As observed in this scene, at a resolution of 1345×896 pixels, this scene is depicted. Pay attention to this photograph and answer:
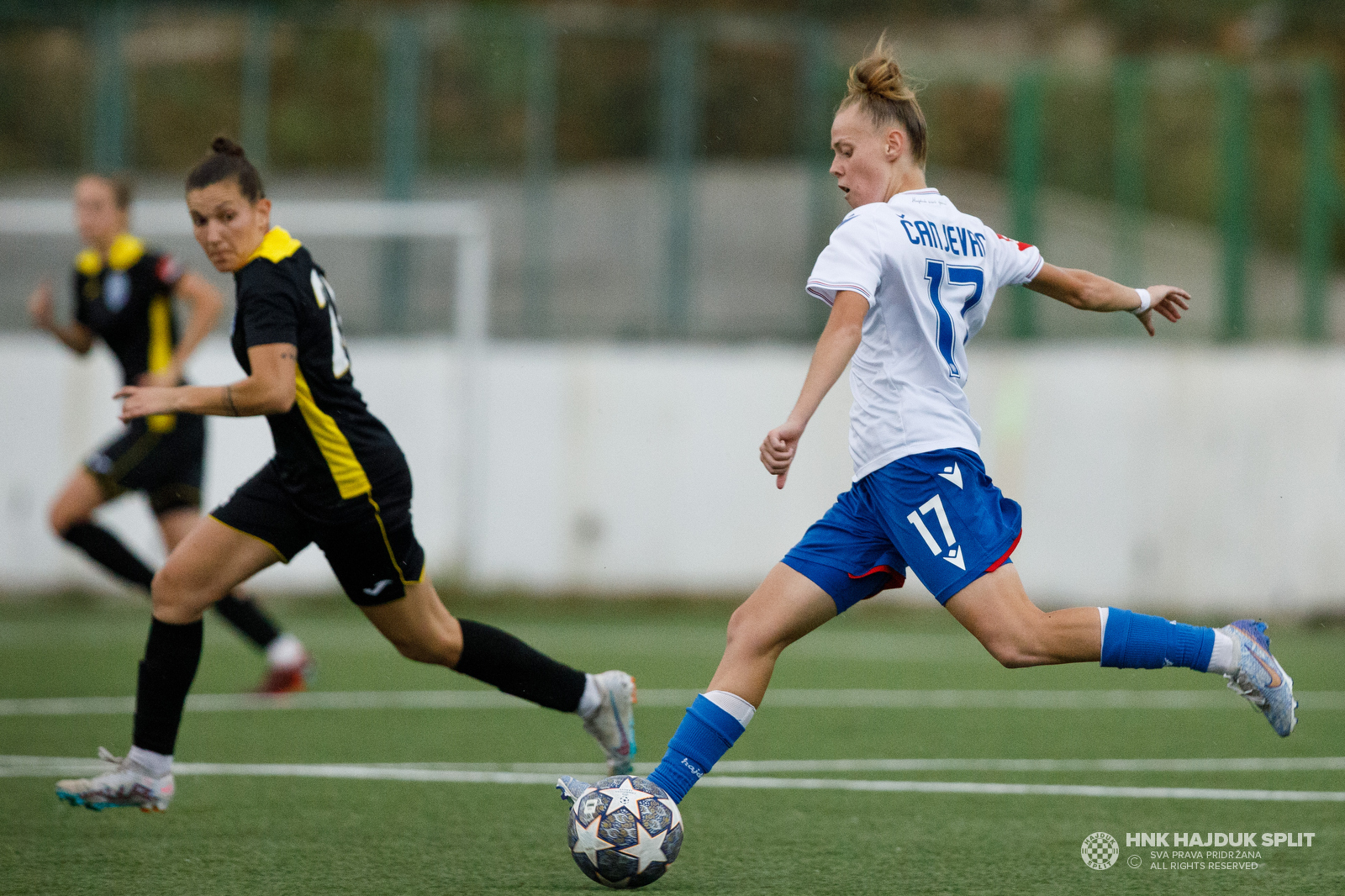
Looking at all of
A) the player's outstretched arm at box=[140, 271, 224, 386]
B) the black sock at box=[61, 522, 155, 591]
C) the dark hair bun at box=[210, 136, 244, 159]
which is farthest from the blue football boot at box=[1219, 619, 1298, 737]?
the black sock at box=[61, 522, 155, 591]

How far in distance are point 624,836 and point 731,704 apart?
0.46 meters

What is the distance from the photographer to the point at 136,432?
24.0 ft

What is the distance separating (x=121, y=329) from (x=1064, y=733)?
472 centimetres

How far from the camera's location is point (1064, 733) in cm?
667

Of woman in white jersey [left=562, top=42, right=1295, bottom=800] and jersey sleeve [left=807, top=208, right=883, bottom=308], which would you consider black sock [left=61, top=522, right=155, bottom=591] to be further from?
jersey sleeve [left=807, top=208, right=883, bottom=308]

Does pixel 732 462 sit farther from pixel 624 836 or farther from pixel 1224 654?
pixel 624 836

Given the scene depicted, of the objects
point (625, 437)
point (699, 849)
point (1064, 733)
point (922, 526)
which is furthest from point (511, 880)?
point (625, 437)

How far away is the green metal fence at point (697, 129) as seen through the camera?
42.8ft

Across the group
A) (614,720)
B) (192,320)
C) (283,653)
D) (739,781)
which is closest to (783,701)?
(739,781)

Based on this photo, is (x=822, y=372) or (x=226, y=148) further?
(x=226, y=148)

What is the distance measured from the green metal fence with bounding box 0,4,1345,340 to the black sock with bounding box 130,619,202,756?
27.6 ft

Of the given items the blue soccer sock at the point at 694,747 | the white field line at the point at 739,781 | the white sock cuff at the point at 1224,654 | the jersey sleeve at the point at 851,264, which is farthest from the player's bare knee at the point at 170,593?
the white sock cuff at the point at 1224,654

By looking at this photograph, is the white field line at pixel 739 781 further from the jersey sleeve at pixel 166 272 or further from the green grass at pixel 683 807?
the jersey sleeve at pixel 166 272

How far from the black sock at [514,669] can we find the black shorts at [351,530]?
330mm
